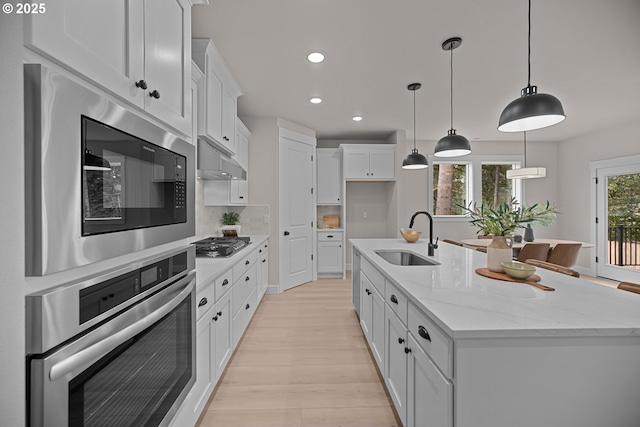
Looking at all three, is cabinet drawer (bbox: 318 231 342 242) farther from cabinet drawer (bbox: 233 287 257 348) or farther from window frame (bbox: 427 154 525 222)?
cabinet drawer (bbox: 233 287 257 348)

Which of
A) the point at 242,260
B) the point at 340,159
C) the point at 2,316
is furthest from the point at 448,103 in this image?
the point at 2,316

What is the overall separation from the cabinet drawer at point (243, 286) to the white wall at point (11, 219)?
177 centimetres

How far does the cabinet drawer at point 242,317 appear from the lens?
96.3 inches

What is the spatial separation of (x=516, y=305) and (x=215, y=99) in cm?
260

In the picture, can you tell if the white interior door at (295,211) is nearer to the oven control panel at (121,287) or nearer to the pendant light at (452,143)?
the pendant light at (452,143)

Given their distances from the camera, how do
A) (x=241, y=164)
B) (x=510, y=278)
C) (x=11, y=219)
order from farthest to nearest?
(x=241, y=164) → (x=510, y=278) → (x=11, y=219)

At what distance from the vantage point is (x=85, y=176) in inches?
27.0

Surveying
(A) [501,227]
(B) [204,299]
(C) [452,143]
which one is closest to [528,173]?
(C) [452,143]

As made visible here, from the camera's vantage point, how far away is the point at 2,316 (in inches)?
22.0

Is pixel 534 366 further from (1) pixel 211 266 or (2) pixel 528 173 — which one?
(2) pixel 528 173

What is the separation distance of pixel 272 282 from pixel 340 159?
2598 millimetres

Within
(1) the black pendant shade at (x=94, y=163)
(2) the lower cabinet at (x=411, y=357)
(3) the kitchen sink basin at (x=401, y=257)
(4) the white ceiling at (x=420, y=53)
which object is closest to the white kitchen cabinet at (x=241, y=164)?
(4) the white ceiling at (x=420, y=53)

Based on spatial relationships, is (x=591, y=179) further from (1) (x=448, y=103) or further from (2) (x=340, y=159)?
(2) (x=340, y=159)

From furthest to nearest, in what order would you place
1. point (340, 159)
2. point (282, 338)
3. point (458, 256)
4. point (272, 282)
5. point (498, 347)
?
point (340, 159), point (272, 282), point (282, 338), point (458, 256), point (498, 347)
